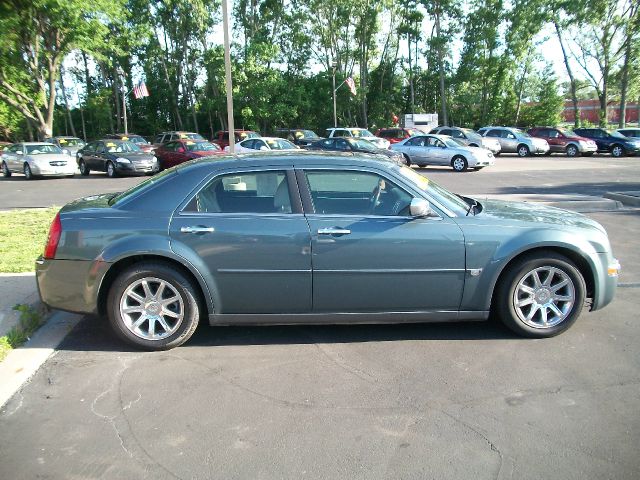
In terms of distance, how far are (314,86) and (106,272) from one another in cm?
4709

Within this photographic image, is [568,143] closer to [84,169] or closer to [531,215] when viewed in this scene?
[84,169]

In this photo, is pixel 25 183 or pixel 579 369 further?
A: pixel 25 183

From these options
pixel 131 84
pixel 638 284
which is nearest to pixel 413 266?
pixel 638 284

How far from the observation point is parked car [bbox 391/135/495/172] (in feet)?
70.4

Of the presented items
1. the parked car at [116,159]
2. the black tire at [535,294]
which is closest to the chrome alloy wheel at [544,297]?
the black tire at [535,294]

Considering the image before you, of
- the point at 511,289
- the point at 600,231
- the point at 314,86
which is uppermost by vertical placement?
the point at 314,86

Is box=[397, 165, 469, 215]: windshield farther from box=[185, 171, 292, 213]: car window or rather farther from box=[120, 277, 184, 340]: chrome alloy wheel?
box=[120, 277, 184, 340]: chrome alloy wheel

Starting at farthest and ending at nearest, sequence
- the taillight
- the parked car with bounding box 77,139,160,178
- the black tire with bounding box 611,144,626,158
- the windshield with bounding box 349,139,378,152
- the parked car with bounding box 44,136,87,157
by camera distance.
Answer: the black tire with bounding box 611,144,626,158
the parked car with bounding box 44,136,87,157
the windshield with bounding box 349,139,378,152
the parked car with bounding box 77,139,160,178
the taillight

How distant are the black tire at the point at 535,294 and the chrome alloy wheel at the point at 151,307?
2.63 meters

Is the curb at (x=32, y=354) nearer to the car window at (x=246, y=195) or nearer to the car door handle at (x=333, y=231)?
the car window at (x=246, y=195)

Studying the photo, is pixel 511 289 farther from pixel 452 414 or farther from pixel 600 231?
pixel 452 414

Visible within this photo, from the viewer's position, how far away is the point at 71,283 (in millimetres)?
4164

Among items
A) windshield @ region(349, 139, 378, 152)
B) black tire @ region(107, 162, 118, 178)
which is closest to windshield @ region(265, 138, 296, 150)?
windshield @ region(349, 139, 378, 152)

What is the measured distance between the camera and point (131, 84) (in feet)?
164
